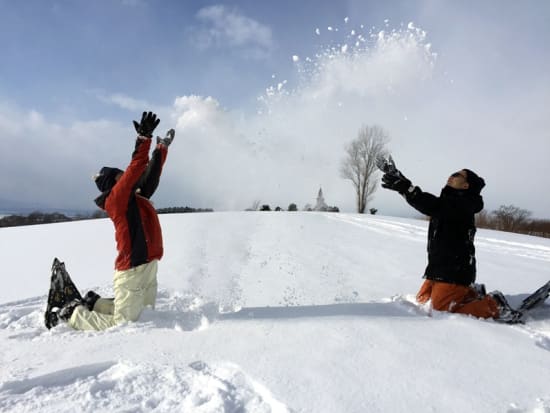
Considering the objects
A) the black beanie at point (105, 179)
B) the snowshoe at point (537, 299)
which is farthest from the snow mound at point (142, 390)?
the snowshoe at point (537, 299)

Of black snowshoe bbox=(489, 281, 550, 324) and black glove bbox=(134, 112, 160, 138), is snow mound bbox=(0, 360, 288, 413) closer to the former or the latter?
black glove bbox=(134, 112, 160, 138)

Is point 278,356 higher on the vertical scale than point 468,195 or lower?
lower

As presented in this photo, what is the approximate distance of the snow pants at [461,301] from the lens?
344cm

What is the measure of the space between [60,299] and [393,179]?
148 inches

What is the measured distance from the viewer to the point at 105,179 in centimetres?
341

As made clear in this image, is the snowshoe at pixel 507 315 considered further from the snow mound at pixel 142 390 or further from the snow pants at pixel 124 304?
the snow pants at pixel 124 304

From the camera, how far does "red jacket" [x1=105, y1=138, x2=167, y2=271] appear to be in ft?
10.5

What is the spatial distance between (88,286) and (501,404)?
5.18 metres

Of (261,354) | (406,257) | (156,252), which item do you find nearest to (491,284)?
(406,257)

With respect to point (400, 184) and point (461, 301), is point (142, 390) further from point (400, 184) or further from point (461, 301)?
point (461, 301)

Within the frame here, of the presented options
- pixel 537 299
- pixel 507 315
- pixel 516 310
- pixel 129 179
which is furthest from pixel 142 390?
pixel 537 299

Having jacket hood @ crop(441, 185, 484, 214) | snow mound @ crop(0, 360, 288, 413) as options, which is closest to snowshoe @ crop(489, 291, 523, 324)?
jacket hood @ crop(441, 185, 484, 214)

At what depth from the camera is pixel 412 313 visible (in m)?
3.44

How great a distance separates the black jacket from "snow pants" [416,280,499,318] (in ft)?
0.27
